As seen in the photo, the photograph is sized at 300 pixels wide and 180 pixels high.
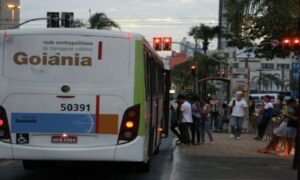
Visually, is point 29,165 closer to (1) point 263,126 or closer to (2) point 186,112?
(2) point 186,112

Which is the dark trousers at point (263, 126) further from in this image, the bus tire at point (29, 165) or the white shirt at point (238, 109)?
the bus tire at point (29, 165)

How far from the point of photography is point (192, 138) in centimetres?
2231

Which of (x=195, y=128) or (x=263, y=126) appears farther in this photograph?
A: (x=263, y=126)

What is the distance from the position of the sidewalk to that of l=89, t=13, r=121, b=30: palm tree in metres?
36.8

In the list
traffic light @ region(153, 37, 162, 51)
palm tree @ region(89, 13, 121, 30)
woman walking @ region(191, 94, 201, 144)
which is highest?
palm tree @ region(89, 13, 121, 30)

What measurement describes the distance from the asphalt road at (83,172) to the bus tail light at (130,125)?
8.15 feet

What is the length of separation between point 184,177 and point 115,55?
10.3ft

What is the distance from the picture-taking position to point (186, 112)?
21.7 m

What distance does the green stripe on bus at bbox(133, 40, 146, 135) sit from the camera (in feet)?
35.9

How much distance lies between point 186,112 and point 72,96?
11096 millimetres

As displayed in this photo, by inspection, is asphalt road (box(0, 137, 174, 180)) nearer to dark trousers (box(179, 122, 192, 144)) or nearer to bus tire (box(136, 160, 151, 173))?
bus tire (box(136, 160, 151, 173))

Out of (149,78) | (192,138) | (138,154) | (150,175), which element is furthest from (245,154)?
(138,154)

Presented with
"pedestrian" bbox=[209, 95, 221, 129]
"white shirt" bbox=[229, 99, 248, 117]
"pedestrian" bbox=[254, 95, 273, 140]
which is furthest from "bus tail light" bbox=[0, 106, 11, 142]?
"pedestrian" bbox=[209, 95, 221, 129]

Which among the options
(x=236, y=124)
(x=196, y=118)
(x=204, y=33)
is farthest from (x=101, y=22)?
(x=196, y=118)
